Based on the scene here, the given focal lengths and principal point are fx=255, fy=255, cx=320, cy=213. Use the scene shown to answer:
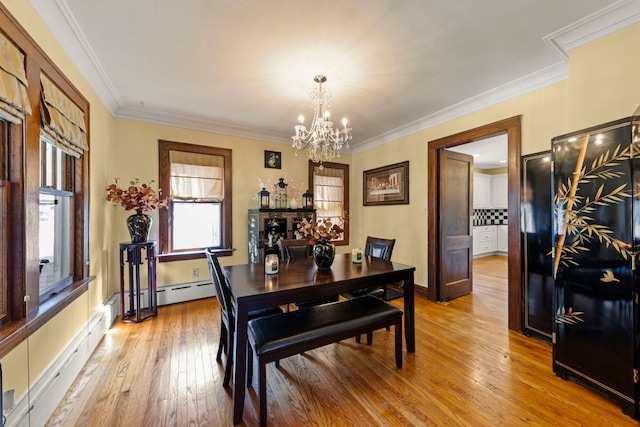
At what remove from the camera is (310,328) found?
180cm

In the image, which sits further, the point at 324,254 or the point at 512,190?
the point at 512,190

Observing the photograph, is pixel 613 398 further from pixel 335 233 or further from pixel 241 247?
pixel 241 247

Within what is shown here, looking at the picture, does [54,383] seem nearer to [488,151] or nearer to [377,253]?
[377,253]

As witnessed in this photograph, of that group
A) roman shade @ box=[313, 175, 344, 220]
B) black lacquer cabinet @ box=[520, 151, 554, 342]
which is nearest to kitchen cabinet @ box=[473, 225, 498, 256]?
roman shade @ box=[313, 175, 344, 220]

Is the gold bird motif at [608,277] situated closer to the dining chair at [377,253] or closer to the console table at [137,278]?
the dining chair at [377,253]

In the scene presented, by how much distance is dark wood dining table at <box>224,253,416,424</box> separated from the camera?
1.62 metres

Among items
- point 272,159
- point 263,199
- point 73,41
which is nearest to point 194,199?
point 263,199

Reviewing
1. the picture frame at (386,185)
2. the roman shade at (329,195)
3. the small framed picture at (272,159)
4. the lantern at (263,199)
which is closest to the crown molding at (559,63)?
the picture frame at (386,185)

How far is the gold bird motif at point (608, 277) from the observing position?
1699 mm

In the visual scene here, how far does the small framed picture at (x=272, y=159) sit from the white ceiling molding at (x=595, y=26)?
3.55 meters

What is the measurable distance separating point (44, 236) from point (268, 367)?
6.58 feet

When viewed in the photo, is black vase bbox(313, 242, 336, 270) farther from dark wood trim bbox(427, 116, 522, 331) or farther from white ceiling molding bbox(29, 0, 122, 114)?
white ceiling molding bbox(29, 0, 122, 114)

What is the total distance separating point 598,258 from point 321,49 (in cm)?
260

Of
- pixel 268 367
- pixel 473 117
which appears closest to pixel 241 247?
pixel 268 367
